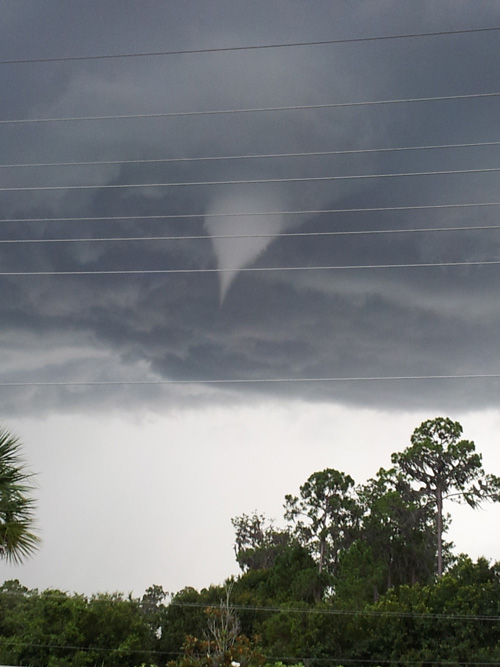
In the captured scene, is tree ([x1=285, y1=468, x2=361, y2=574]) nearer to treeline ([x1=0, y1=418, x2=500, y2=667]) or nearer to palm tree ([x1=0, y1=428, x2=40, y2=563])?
treeline ([x1=0, y1=418, x2=500, y2=667])

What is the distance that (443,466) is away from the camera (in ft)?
136

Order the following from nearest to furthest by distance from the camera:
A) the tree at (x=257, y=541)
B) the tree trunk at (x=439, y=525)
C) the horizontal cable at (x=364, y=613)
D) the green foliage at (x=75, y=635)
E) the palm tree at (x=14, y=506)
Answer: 1. the palm tree at (x=14, y=506)
2. the horizontal cable at (x=364, y=613)
3. the green foliage at (x=75, y=635)
4. the tree trunk at (x=439, y=525)
5. the tree at (x=257, y=541)

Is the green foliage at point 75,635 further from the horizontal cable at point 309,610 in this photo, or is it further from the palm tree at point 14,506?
the palm tree at point 14,506

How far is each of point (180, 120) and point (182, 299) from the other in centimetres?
1644

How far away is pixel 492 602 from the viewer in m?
32.5

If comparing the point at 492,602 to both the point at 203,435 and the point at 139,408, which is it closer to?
the point at 203,435

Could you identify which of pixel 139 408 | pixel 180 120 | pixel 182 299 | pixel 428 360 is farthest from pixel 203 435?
pixel 180 120

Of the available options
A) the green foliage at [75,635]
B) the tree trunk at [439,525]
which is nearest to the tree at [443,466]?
the tree trunk at [439,525]

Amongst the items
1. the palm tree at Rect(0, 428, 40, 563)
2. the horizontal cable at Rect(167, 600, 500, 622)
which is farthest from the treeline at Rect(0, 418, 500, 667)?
the palm tree at Rect(0, 428, 40, 563)

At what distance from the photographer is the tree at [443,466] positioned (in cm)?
4078

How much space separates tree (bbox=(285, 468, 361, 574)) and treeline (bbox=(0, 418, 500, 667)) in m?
0.07

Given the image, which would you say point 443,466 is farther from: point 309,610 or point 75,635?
point 75,635

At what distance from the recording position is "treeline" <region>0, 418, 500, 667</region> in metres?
32.2

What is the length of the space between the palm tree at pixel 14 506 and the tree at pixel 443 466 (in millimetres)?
31767
